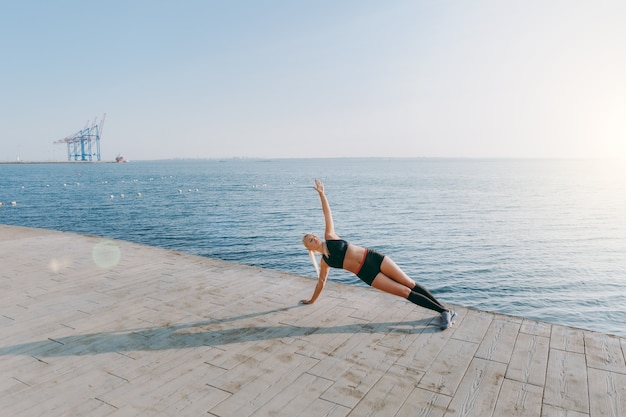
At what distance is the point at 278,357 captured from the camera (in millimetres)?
4969

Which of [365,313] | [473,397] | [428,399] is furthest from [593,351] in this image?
[365,313]

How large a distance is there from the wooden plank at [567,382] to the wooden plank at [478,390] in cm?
50

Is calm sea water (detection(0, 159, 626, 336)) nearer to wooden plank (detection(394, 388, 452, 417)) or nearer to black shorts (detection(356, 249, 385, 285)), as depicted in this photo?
black shorts (detection(356, 249, 385, 285))

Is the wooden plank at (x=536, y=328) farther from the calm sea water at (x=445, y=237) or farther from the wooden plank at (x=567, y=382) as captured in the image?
the calm sea water at (x=445, y=237)

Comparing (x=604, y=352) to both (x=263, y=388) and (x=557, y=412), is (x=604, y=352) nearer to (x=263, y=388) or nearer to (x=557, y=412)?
(x=557, y=412)

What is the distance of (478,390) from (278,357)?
7.68 ft

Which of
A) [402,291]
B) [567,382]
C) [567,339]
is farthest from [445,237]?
[567,382]

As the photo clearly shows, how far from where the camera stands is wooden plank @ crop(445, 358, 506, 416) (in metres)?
3.89

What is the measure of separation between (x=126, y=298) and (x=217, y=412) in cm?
417

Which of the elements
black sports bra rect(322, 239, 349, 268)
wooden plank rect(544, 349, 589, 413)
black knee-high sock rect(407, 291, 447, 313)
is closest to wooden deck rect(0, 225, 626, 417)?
wooden plank rect(544, 349, 589, 413)

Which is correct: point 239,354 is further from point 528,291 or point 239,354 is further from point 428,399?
point 528,291

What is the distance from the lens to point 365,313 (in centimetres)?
643

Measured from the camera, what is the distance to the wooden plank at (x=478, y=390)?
3.89 metres

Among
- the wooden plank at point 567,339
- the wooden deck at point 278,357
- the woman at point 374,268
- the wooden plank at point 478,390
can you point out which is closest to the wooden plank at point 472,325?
the wooden deck at point 278,357
